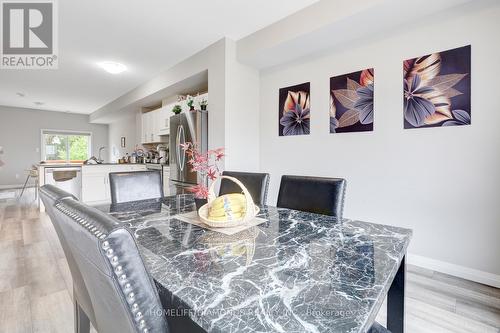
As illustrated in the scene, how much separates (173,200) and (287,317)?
1.56 meters

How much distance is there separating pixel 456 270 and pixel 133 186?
2.80 m

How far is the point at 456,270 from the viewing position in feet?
7.10

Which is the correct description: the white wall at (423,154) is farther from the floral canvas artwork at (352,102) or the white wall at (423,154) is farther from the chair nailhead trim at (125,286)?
the chair nailhead trim at (125,286)

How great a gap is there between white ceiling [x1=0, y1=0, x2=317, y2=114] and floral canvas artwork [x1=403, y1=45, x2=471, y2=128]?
1210 millimetres

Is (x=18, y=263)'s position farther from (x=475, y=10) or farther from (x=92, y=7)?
(x=475, y=10)

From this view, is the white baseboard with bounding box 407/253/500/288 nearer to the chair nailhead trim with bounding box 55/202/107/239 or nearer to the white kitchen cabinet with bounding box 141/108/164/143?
the chair nailhead trim with bounding box 55/202/107/239

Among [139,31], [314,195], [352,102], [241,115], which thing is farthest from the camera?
[241,115]

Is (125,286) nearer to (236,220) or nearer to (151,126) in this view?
(236,220)

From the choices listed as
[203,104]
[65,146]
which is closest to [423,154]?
[203,104]

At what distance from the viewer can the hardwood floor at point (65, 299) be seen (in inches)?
61.9

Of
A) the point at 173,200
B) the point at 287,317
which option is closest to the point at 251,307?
the point at 287,317

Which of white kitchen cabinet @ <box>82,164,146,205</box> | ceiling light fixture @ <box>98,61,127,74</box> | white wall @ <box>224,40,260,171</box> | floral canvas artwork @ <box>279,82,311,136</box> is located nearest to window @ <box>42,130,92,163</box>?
white kitchen cabinet @ <box>82,164,146,205</box>

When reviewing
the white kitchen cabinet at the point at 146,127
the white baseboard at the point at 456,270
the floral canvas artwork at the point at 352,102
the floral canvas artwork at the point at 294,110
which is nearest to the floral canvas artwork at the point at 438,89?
the floral canvas artwork at the point at 352,102

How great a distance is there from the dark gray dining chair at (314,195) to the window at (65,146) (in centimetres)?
949
